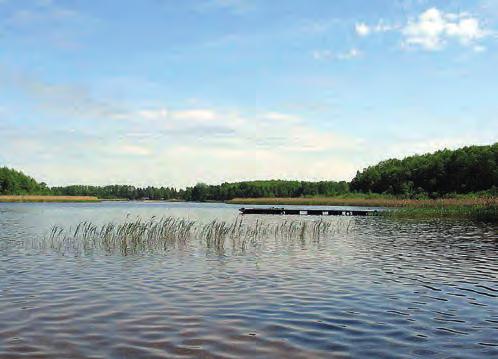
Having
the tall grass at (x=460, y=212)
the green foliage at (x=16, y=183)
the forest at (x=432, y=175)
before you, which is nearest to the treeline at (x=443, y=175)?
the forest at (x=432, y=175)

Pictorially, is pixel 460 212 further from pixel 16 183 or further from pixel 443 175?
pixel 16 183

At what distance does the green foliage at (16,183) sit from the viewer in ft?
525

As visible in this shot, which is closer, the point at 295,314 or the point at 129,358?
the point at 129,358

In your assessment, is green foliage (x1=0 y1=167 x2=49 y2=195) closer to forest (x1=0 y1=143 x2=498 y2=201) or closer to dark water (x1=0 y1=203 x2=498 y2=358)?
forest (x1=0 y1=143 x2=498 y2=201)

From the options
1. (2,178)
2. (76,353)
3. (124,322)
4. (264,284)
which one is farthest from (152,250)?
(2,178)

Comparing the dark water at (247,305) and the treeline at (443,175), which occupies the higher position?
the treeline at (443,175)

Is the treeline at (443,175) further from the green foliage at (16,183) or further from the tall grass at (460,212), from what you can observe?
the green foliage at (16,183)

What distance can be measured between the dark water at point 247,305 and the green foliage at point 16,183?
15297 cm

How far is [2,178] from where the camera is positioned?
159 m

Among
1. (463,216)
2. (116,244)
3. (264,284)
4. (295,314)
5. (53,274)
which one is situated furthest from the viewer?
(463,216)

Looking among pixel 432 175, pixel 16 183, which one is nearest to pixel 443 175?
pixel 432 175

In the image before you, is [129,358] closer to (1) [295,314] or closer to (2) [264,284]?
(1) [295,314]

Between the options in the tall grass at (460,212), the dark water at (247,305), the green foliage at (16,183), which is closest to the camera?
the dark water at (247,305)

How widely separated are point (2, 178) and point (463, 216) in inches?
5772
